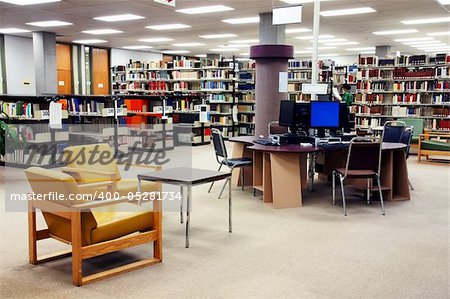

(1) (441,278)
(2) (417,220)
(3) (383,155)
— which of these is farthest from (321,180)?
(1) (441,278)

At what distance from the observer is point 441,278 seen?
11.5 feet

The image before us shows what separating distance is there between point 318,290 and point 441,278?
40.2 inches

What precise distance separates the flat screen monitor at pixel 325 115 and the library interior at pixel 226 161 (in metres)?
0.02

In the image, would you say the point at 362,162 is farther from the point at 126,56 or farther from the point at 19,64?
the point at 126,56

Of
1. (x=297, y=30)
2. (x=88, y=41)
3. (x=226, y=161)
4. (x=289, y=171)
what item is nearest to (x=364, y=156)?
(x=289, y=171)

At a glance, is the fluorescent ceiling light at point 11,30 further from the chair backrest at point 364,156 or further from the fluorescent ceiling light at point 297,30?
the chair backrest at point 364,156

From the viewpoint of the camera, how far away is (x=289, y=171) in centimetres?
570

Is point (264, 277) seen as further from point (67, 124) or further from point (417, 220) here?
point (67, 124)

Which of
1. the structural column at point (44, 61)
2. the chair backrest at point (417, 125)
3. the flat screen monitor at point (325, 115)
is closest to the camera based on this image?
the flat screen monitor at point (325, 115)

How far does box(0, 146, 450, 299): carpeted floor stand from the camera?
3277 millimetres

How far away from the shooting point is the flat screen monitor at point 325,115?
256 inches

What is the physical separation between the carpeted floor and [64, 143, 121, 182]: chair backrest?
2.69 feet

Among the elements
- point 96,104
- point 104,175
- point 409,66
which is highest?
point 409,66

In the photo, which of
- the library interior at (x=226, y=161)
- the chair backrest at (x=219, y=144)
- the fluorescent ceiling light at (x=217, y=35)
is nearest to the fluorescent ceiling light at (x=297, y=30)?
the library interior at (x=226, y=161)
